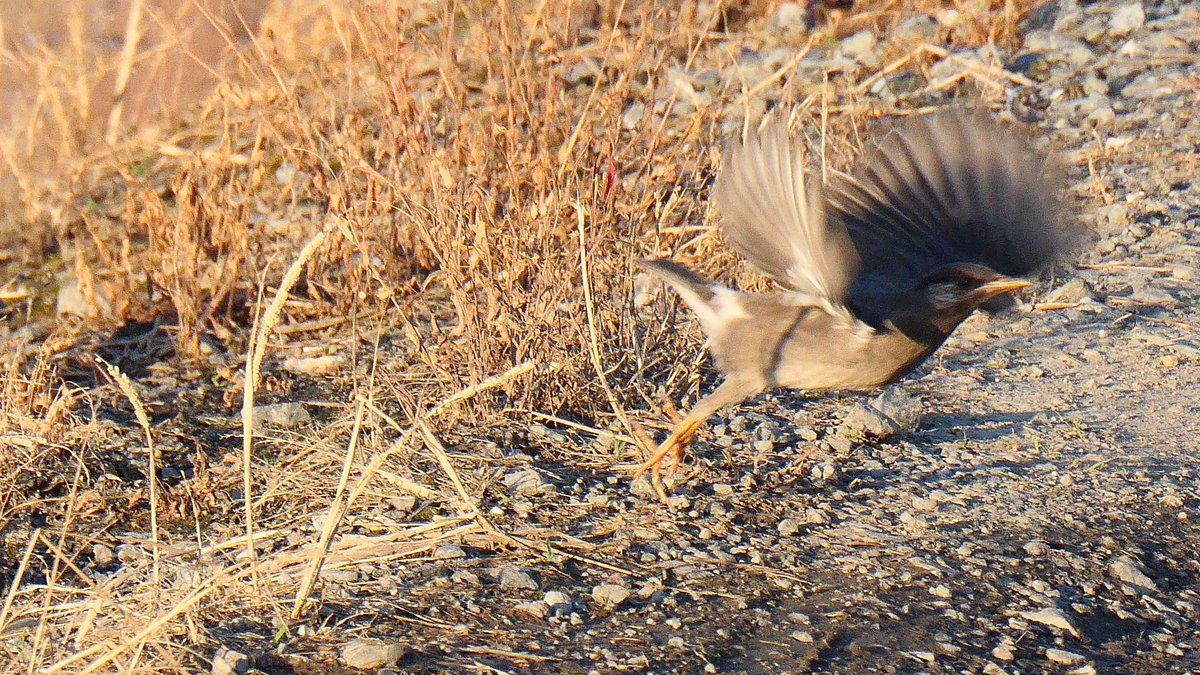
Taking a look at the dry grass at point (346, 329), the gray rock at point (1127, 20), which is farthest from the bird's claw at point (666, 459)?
the gray rock at point (1127, 20)

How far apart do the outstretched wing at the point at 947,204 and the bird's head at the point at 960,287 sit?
10 cm

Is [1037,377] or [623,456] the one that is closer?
[623,456]

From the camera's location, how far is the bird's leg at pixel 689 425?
4.21m

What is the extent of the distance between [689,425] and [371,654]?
1.33m

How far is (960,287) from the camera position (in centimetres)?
424

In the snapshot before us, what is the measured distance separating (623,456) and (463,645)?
1213mm

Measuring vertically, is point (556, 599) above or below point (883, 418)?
below

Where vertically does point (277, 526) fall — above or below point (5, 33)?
below

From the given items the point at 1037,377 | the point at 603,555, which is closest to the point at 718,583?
the point at 603,555

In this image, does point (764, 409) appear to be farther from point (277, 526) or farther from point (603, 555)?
point (277, 526)

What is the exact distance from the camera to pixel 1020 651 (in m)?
3.46

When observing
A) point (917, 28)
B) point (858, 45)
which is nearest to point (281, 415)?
point (858, 45)

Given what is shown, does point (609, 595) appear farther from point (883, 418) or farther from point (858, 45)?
point (858, 45)

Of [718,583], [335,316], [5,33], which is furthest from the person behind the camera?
[5,33]
